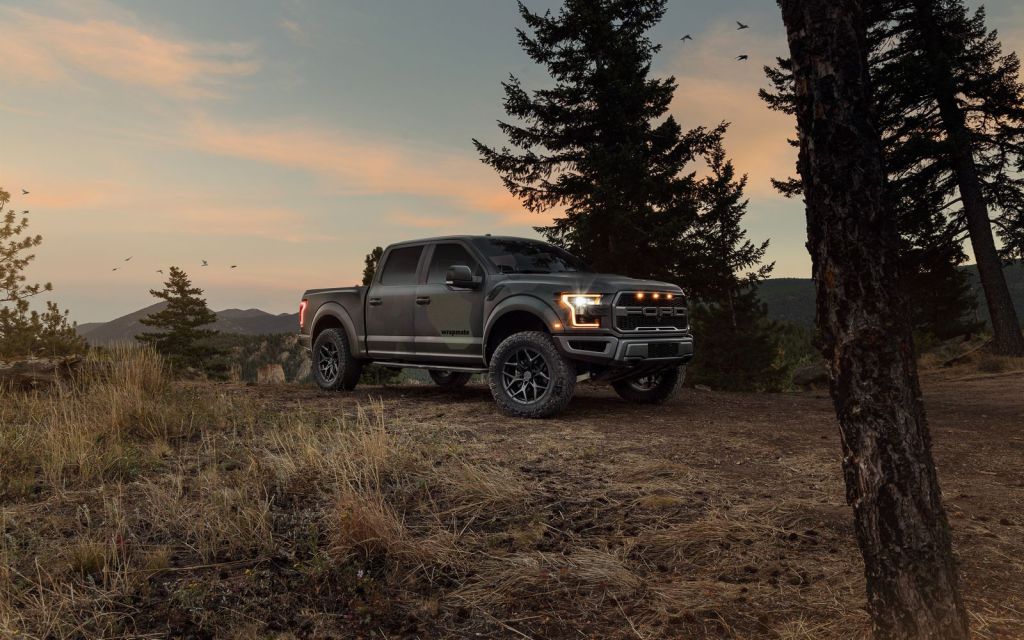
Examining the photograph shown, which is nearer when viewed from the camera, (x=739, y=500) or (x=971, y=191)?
(x=739, y=500)

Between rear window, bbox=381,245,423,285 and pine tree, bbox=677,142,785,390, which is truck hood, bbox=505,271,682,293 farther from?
pine tree, bbox=677,142,785,390

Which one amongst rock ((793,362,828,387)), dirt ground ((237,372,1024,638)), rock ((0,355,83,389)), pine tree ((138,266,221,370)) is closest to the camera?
dirt ground ((237,372,1024,638))

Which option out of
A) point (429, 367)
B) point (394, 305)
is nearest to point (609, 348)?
point (429, 367)

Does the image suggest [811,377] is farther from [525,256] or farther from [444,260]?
[444,260]

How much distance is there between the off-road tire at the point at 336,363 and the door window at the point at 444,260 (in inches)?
87.3

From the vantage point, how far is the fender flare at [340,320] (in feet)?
34.8

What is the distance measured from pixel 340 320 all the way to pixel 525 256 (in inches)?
135

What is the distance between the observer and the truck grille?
7.86m

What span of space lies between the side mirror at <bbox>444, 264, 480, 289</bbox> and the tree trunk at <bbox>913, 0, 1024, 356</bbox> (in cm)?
1505

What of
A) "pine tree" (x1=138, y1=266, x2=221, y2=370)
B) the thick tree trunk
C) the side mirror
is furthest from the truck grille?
"pine tree" (x1=138, y1=266, x2=221, y2=370)

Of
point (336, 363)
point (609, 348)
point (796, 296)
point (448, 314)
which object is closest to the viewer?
point (609, 348)

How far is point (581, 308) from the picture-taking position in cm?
775

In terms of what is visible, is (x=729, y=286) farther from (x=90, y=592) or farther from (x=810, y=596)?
(x=90, y=592)

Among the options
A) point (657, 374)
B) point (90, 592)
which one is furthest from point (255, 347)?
point (90, 592)
